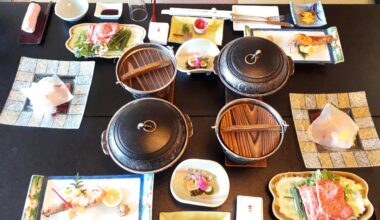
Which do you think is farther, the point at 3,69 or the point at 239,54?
the point at 3,69

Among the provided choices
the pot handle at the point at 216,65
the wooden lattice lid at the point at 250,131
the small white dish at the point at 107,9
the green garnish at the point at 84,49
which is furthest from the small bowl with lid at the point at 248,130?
the small white dish at the point at 107,9

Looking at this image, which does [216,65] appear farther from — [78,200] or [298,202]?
[78,200]

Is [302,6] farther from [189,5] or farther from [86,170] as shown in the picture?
[86,170]

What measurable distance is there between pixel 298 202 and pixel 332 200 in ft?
0.47

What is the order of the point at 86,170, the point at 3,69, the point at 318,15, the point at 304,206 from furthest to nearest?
the point at 318,15 < the point at 3,69 < the point at 86,170 < the point at 304,206

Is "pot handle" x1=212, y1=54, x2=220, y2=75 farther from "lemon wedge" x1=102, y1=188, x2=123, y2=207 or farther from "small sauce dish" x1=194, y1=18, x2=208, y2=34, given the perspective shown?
"lemon wedge" x1=102, y1=188, x2=123, y2=207

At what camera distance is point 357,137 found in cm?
162

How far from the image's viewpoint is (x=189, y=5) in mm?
2066

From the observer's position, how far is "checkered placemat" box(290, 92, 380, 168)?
154 cm

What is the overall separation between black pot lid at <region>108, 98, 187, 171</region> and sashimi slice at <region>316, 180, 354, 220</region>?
64 cm

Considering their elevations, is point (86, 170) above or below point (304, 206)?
above

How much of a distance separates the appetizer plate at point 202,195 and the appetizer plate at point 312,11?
107 cm

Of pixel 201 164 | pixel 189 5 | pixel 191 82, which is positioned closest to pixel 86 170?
pixel 201 164

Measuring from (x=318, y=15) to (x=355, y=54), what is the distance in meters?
0.33
